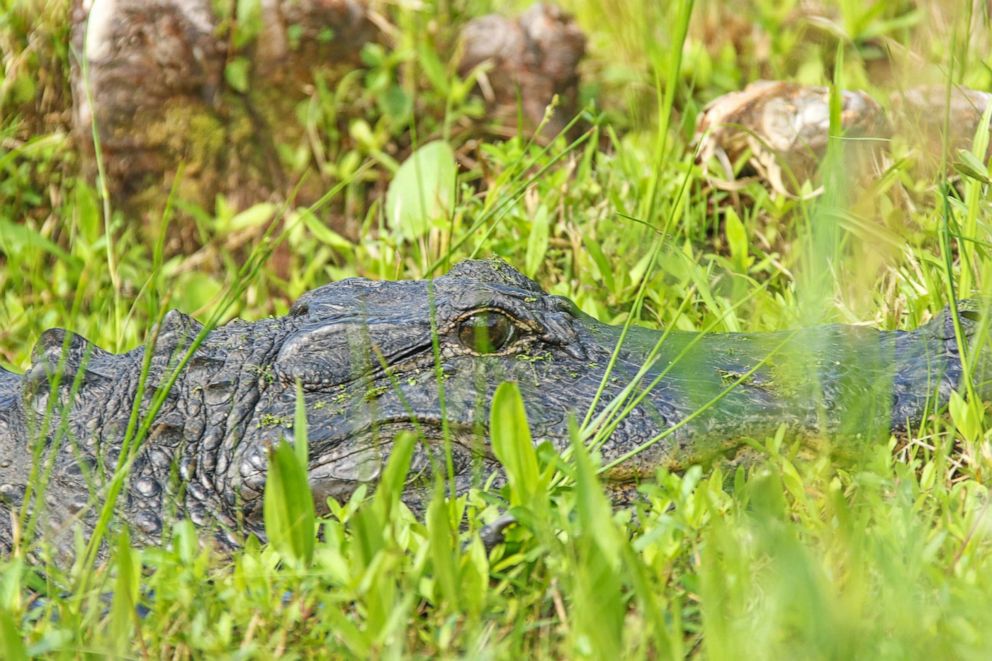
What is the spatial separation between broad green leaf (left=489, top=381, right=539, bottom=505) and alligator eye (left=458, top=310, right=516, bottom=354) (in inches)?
19.9

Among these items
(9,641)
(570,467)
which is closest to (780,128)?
(570,467)

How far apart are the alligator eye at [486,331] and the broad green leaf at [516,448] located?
505 millimetres

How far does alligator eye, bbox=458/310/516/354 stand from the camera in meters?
2.75

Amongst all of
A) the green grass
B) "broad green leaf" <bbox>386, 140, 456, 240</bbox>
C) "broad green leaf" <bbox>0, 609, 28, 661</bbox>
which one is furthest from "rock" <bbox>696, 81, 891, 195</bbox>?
"broad green leaf" <bbox>0, 609, 28, 661</bbox>

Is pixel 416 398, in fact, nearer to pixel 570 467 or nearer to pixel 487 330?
pixel 487 330

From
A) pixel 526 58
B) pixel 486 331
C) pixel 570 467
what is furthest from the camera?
pixel 526 58

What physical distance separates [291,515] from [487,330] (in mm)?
773

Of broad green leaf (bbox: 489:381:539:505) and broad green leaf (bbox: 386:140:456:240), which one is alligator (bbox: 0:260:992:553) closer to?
broad green leaf (bbox: 489:381:539:505)

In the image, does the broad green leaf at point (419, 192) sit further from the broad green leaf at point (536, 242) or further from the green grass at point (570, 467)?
the broad green leaf at point (536, 242)

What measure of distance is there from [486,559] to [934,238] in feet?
7.40

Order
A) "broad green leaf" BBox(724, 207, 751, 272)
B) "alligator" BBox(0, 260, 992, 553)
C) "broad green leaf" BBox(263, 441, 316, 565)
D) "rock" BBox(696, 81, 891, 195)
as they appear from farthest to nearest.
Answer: "rock" BBox(696, 81, 891, 195)
"broad green leaf" BBox(724, 207, 751, 272)
"alligator" BBox(0, 260, 992, 553)
"broad green leaf" BBox(263, 441, 316, 565)

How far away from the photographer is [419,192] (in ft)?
14.3

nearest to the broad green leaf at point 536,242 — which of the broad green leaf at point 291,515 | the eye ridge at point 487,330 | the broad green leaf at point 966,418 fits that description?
the eye ridge at point 487,330

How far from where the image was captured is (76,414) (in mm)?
2791
